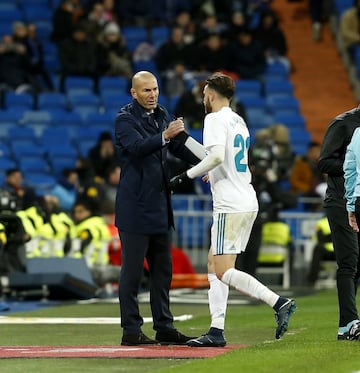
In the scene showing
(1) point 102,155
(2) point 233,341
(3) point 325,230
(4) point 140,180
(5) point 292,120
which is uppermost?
(5) point 292,120

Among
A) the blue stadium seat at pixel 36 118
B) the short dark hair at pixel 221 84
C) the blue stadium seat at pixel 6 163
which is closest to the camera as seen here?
the short dark hair at pixel 221 84

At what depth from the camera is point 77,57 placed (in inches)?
1071

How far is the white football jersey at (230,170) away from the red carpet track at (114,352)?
43.1 inches

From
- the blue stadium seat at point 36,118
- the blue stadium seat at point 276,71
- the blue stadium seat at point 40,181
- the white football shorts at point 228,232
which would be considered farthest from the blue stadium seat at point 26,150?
the white football shorts at point 228,232

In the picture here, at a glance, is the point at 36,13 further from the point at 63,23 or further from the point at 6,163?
the point at 6,163

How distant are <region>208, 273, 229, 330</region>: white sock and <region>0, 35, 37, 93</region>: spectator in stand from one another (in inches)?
632

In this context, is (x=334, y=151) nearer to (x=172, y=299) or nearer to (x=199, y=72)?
(x=172, y=299)

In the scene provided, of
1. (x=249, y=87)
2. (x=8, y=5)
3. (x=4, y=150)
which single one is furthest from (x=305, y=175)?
(x=8, y=5)

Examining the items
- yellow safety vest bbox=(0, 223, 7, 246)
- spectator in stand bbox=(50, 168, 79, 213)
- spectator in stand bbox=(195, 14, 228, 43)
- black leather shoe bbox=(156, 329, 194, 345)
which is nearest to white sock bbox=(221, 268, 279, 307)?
black leather shoe bbox=(156, 329, 194, 345)

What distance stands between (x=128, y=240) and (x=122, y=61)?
16243 mm

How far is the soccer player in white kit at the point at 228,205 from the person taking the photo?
424 inches

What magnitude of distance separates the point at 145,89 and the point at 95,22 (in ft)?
55.1

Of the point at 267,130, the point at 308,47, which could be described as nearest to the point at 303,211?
the point at 267,130

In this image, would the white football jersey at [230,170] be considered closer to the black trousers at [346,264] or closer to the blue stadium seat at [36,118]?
the black trousers at [346,264]
